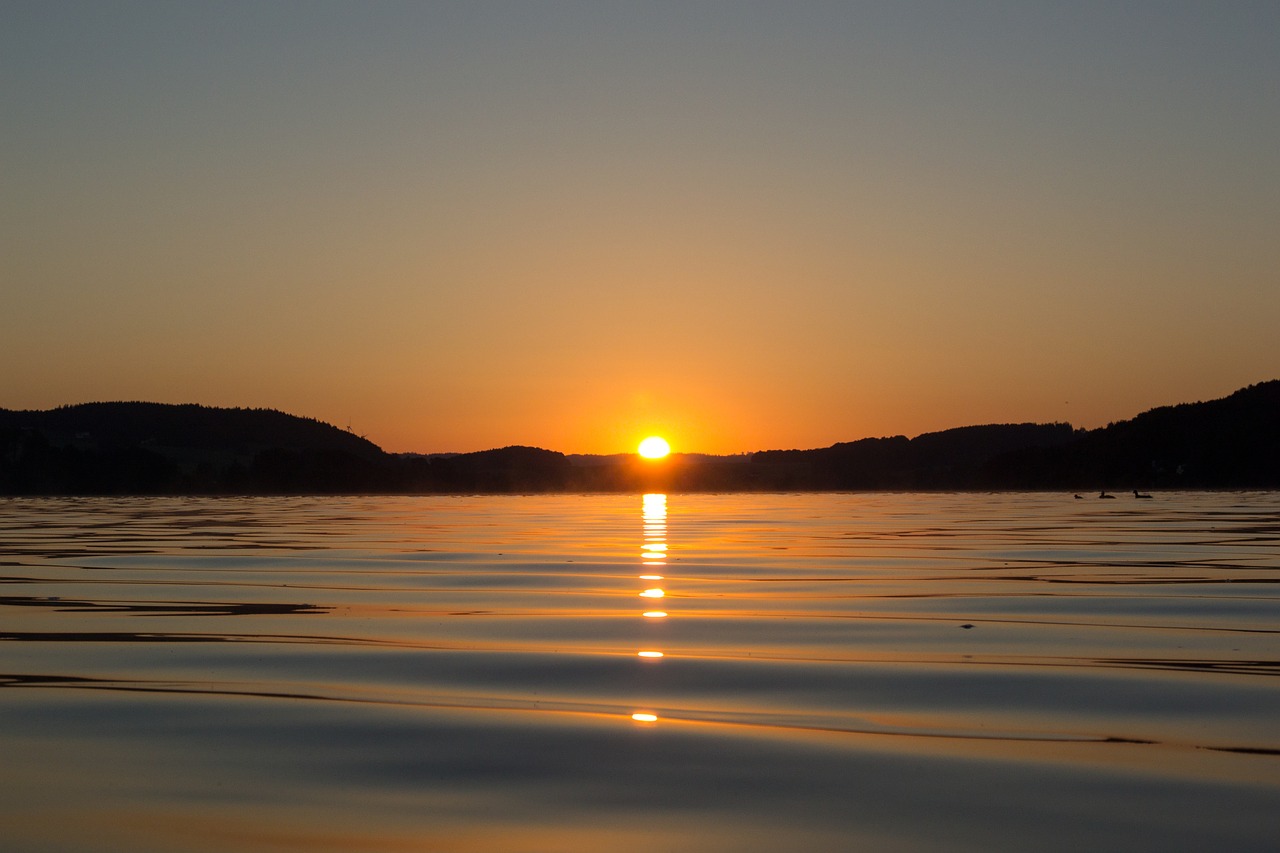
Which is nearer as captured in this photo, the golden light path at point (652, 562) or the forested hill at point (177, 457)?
the golden light path at point (652, 562)

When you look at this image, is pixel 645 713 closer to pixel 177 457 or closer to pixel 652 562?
pixel 652 562

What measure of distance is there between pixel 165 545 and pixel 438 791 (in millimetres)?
26451

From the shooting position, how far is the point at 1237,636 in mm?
12703

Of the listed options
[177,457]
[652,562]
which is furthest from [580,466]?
[652,562]

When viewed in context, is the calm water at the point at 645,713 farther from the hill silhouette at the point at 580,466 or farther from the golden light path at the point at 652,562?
the hill silhouette at the point at 580,466

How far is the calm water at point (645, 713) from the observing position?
623cm

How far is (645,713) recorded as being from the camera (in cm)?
899

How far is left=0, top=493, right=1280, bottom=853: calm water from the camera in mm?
6230

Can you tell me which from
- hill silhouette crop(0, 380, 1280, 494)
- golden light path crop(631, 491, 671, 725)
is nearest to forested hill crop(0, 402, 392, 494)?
hill silhouette crop(0, 380, 1280, 494)

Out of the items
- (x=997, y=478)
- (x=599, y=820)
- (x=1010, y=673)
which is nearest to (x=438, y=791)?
(x=599, y=820)

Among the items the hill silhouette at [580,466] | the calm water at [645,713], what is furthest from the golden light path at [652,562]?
the hill silhouette at [580,466]

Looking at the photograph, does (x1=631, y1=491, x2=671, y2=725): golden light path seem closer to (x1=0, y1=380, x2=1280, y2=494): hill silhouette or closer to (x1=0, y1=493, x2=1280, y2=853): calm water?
(x1=0, y1=493, x2=1280, y2=853): calm water

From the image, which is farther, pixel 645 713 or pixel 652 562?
pixel 652 562

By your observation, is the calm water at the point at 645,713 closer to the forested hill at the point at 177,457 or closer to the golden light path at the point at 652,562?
the golden light path at the point at 652,562
